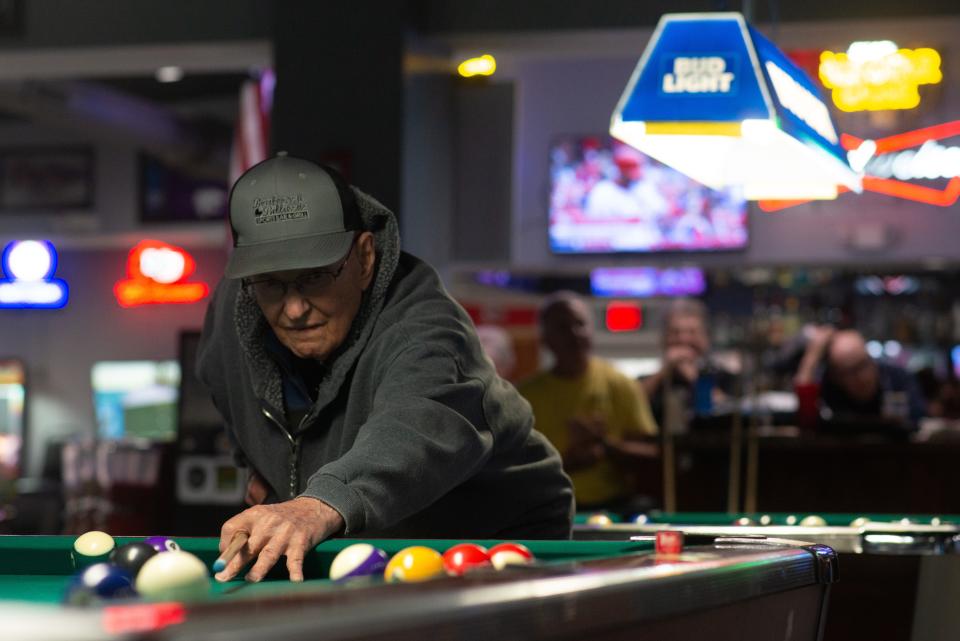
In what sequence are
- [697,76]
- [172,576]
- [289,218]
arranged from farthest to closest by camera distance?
1. [697,76]
2. [289,218]
3. [172,576]

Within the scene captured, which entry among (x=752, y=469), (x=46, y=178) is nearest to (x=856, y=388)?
(x=752, y=469)

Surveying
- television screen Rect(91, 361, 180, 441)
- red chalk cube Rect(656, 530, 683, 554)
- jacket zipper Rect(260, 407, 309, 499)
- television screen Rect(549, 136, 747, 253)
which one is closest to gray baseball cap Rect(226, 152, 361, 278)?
jacket zipper Rect(260, 407, 309, 499)

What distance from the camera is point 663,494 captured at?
20.6ft

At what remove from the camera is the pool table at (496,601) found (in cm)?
97

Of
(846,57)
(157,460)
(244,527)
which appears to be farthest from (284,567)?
(157,460)

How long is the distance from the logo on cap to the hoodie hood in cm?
18

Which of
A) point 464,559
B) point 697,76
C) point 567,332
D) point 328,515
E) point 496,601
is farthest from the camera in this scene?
point 567,332

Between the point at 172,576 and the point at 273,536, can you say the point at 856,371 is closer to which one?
the point at 273,536

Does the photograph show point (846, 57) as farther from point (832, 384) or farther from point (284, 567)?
point (284, 567)

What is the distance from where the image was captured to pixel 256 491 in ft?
9.57

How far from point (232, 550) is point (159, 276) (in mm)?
11298

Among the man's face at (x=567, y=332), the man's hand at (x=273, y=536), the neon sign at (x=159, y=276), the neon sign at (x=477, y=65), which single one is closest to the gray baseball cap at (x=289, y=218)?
the man's hand at (x=273, y=536)

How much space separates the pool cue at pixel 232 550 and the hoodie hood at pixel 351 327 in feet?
2.58

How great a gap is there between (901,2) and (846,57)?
198 centimetres
